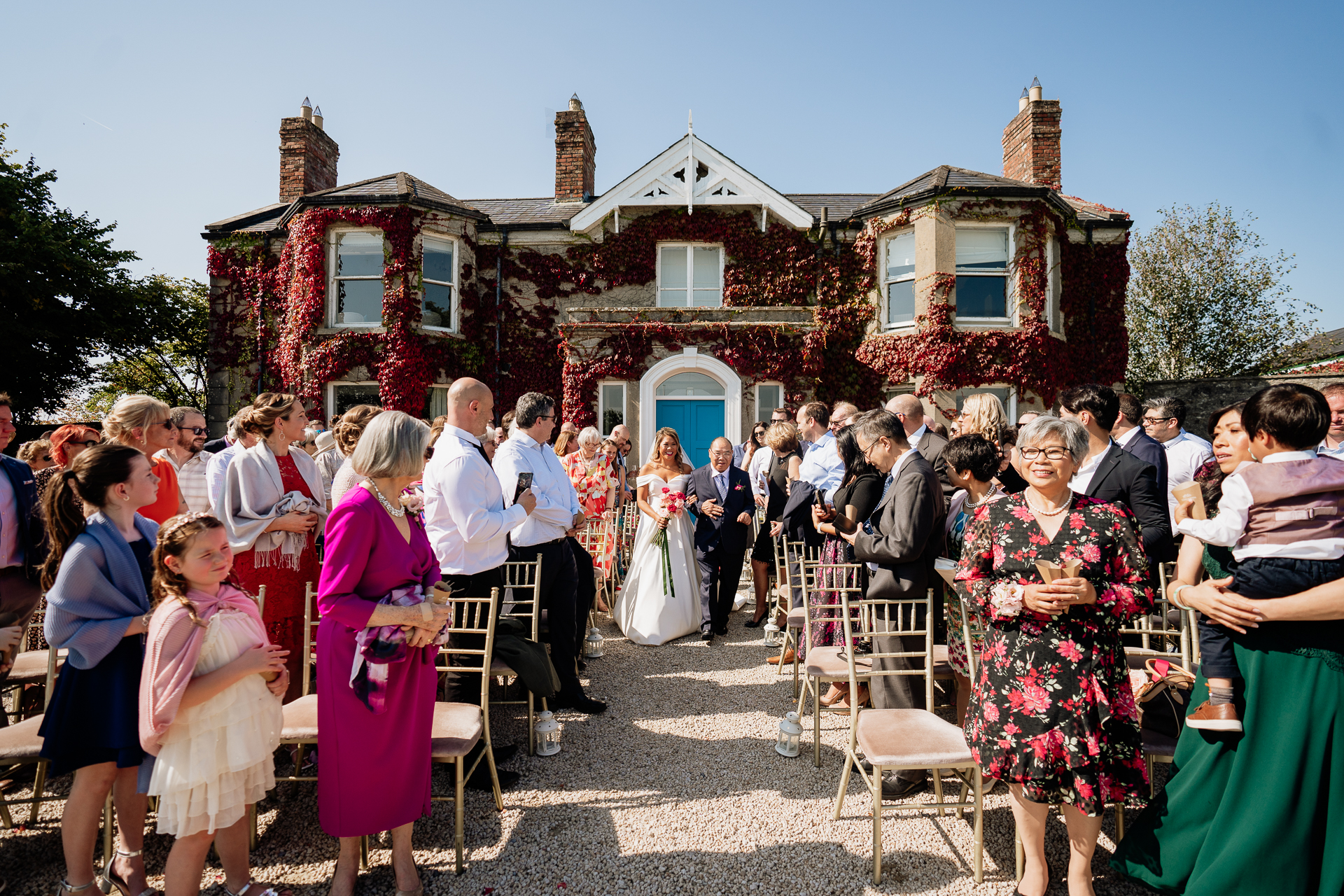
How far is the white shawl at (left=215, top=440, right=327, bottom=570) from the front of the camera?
4062 mm

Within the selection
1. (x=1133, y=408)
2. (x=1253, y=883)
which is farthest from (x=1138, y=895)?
(x=1133, y=408)

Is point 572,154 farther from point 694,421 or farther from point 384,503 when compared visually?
point 384,503

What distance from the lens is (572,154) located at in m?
16.0

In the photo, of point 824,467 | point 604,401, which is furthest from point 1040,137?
point 824,467

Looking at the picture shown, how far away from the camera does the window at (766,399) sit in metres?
13.7

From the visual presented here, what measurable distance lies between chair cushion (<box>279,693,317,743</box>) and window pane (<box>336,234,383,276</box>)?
40.5ft

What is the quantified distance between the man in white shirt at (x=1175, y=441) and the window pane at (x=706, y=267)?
946cm

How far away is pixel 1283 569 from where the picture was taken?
2.46m

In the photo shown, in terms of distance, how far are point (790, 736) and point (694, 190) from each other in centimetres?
1235

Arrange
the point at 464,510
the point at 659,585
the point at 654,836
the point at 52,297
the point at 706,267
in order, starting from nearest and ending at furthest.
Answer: the point at 654,836 → the point at 464,510 → the point at 659,585 → the point at 706,267 → the point at 52,297

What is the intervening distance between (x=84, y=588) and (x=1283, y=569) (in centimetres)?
468

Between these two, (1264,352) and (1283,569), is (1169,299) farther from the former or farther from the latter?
(1283,569)

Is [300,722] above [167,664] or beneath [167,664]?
beneath

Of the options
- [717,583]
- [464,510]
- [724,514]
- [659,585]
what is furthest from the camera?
[717,583]
